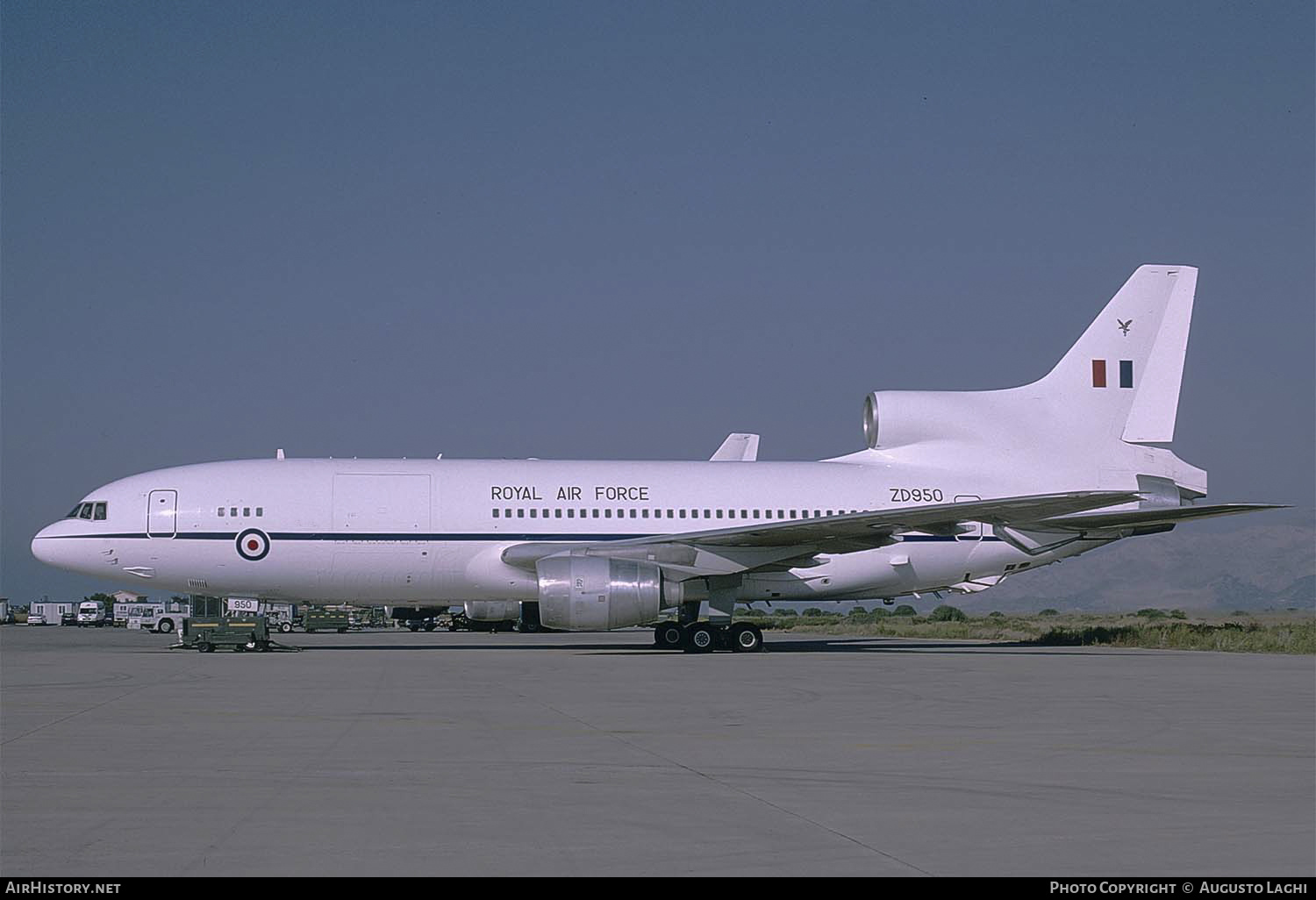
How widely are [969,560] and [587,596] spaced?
9.86 metres

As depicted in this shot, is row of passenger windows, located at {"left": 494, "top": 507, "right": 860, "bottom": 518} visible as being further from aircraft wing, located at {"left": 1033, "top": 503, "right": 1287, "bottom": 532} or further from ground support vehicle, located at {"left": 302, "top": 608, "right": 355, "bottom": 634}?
ground support vehicle, located at {"left": 302, "top": 608, "right": 355, "bottom": 634}

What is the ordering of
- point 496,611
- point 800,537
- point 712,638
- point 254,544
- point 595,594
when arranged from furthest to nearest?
1. point 496,611
2. point 712,638
3. point 254,544
4. point 800,537
5. point 595,594

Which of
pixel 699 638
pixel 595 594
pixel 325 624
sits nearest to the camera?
pixel 595 594

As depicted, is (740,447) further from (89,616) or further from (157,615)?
(89,616)

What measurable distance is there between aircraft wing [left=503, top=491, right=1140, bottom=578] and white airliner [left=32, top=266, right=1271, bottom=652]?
0.05 m

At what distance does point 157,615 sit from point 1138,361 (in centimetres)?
4676

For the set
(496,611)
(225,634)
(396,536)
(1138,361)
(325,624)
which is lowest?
(325,624)

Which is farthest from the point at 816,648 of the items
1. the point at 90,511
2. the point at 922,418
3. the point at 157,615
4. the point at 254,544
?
the point at 157,615

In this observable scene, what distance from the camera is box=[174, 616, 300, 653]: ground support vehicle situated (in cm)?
2755

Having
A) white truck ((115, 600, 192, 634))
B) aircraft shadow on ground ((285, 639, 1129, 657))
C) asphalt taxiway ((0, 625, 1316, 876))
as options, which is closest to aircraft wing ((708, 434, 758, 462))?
aircraft shadow on ground ((285, 639, 1129, 657))

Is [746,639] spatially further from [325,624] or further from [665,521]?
[325,624]

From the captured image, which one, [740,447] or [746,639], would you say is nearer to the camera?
[746,639]

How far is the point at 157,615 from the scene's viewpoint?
6144 cm

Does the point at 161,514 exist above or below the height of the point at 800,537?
above
